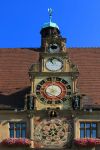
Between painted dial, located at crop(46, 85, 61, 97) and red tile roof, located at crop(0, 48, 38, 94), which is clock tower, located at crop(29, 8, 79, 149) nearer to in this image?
painted dial, located at crop(46, 85, 61, 97)

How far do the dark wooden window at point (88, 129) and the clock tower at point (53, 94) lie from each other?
60cm

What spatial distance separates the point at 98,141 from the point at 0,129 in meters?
5.31

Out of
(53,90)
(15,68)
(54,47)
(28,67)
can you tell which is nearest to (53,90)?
(53,90)

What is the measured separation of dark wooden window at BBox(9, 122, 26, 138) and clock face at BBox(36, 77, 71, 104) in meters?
1.78

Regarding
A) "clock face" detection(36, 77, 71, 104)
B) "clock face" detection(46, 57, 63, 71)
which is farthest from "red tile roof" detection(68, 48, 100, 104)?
"clock face" detection(46, 57, 63, 71)

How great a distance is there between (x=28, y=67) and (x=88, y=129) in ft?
21.7

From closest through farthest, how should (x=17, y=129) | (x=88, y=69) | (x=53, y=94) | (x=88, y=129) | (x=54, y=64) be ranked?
(x=88, y=129), (x=17, y=129), (x=53, y=94), (x=54, y=64), (x=88, y=69)

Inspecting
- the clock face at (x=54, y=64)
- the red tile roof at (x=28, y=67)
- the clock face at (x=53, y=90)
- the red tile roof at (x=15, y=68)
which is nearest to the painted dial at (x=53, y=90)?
the clock face at (x=53, y=90)

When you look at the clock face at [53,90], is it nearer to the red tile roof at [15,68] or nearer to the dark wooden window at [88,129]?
the dark wooden window at [88,129]

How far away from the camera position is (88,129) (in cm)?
3672

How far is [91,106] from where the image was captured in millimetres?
37156

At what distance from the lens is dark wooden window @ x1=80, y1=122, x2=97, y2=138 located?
36.6 metres

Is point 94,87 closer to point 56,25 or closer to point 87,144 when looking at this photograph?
point 87,144

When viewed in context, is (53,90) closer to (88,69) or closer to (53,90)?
(53,90)
